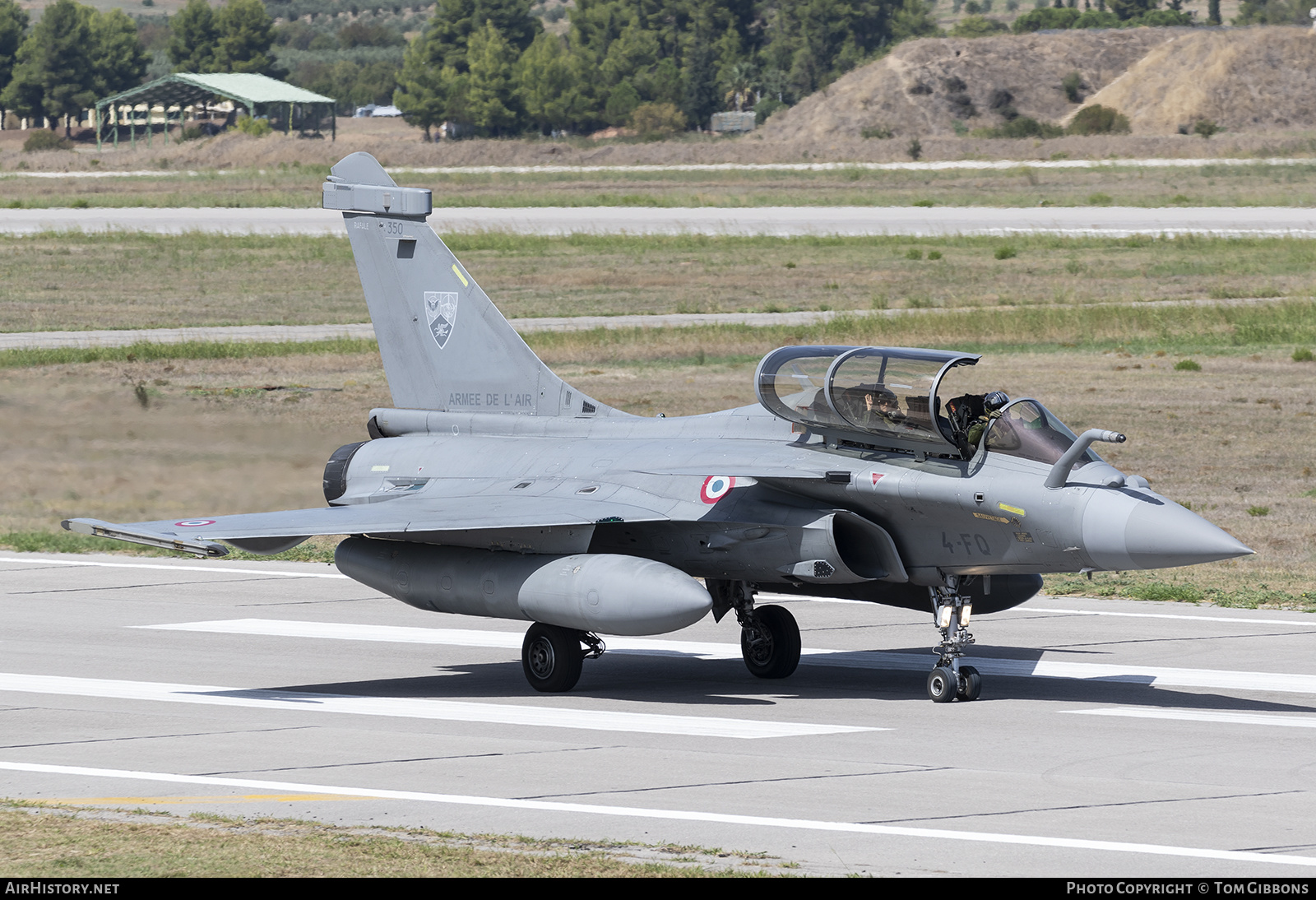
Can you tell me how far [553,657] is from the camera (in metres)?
16.0

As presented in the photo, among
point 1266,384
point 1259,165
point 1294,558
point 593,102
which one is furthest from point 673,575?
point 593,102

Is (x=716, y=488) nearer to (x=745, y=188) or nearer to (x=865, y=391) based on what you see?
(x=865, y=391)

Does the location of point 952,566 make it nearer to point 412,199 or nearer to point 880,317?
point 412,199

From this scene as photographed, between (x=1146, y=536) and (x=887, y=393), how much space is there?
8.42 ft

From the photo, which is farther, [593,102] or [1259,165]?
[593,102]

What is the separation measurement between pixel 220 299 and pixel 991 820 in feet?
146

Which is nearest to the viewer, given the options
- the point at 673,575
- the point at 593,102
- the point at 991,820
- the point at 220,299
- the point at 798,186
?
the point at 991,820

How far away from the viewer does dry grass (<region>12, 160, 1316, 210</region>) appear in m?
87.7

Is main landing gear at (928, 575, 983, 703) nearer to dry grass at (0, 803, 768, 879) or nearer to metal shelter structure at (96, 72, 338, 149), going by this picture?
dry grass at (0, 803, 768, 879)

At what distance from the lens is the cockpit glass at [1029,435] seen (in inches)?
571

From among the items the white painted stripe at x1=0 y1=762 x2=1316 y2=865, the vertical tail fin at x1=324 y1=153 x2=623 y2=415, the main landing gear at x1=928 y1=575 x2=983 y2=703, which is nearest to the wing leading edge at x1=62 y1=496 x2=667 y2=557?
the vertical tail fin at x1=324 y1=153 x2=623 y2=415

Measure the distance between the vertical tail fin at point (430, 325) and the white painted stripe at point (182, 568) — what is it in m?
5.58

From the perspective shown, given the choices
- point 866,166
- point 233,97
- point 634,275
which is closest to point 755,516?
point 634,275

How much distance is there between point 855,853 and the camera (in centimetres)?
1034
